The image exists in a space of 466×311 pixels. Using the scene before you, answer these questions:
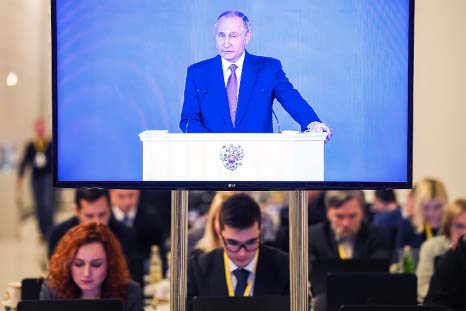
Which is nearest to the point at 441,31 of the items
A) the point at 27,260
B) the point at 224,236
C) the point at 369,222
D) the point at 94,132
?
the point at 369,222

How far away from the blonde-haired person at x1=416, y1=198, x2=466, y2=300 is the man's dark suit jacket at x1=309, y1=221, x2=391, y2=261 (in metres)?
0.67

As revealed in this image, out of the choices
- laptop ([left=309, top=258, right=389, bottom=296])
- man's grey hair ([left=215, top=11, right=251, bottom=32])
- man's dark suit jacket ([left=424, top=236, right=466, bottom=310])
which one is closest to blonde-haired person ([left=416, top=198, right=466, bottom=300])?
man's dark suit jacket ([left=424, top=236, right=466, bottom=310])

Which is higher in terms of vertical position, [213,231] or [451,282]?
[213,231]

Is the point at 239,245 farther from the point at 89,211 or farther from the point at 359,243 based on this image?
the point at 359,243

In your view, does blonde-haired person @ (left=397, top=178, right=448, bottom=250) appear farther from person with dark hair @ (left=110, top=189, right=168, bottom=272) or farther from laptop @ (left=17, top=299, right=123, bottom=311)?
laptop @ (left=17, top=299, right=123, bottom=311)

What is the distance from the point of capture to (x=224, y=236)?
22.4ft

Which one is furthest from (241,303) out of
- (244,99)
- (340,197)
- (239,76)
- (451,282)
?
(340,197)

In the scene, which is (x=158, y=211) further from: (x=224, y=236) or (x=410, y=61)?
(x=410, y=61)

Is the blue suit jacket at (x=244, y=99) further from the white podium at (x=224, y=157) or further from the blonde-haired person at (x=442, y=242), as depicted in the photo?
the blonde-haired person at (x=442, y=242)

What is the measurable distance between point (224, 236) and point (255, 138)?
163 cm

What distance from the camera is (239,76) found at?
5.41 meters

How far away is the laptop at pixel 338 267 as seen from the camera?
689cm

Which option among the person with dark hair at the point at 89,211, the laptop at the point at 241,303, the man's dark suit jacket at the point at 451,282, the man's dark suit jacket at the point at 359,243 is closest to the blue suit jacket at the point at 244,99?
the laptop at the point at 241,303

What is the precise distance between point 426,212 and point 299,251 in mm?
3976
